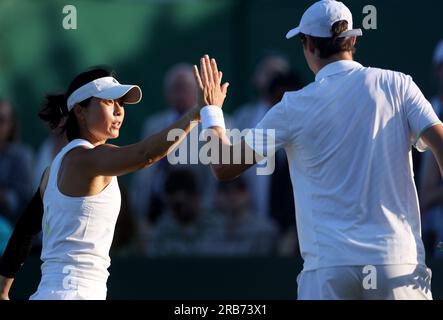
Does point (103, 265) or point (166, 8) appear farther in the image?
point (166, 8)

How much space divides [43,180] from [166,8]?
636 cm

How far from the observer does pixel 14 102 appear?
11.7 metres

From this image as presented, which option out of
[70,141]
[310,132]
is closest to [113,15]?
[70,141]

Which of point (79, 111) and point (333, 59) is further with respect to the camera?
point (79, 111)

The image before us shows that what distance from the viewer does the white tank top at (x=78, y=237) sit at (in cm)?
554

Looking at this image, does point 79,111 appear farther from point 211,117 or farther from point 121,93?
point 211,117

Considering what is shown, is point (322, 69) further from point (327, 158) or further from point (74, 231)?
point (74, 231)

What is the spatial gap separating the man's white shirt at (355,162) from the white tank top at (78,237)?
2.58 ft

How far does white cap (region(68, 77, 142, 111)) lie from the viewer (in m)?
5.76

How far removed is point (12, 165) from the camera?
9.76 m

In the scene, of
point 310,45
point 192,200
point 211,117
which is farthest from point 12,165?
point 310,45

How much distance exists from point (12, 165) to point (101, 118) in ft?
13.5

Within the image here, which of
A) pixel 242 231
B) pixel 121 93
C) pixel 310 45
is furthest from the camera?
pixel 242 231
